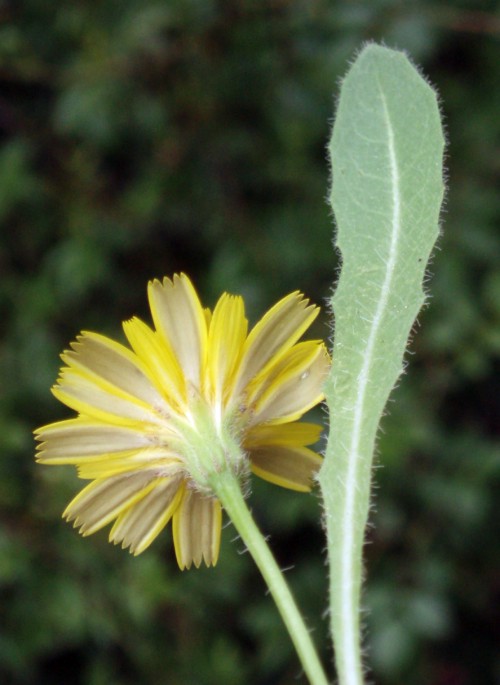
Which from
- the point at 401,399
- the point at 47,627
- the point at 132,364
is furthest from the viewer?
the point at 401,399

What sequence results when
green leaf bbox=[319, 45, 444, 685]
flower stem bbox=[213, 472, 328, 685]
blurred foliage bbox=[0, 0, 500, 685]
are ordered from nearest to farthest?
flower stem bbox=[213, 472, 328, 685], green leaf bbox=[319, 45, 444, 685], blurred foliage bbox=[0, 0, 500, 685]

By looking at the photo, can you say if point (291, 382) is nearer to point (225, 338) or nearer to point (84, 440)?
point (225, 338)

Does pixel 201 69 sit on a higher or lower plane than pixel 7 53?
lower

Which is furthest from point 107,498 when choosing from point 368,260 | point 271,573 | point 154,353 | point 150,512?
point 368,260

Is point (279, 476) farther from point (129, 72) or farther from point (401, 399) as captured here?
point (129, 72)

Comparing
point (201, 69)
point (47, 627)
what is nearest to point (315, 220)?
point (201, 69)

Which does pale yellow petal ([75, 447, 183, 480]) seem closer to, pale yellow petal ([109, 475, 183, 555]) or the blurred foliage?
pale yellow petal ([109, 475, 183, 555])

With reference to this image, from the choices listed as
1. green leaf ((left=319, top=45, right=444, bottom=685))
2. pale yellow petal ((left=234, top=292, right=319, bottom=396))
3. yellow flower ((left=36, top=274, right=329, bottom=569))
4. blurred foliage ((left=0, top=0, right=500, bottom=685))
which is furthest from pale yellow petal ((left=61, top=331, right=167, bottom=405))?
blurred foliage ((left=0, top=0, right=500, bottom=685))
